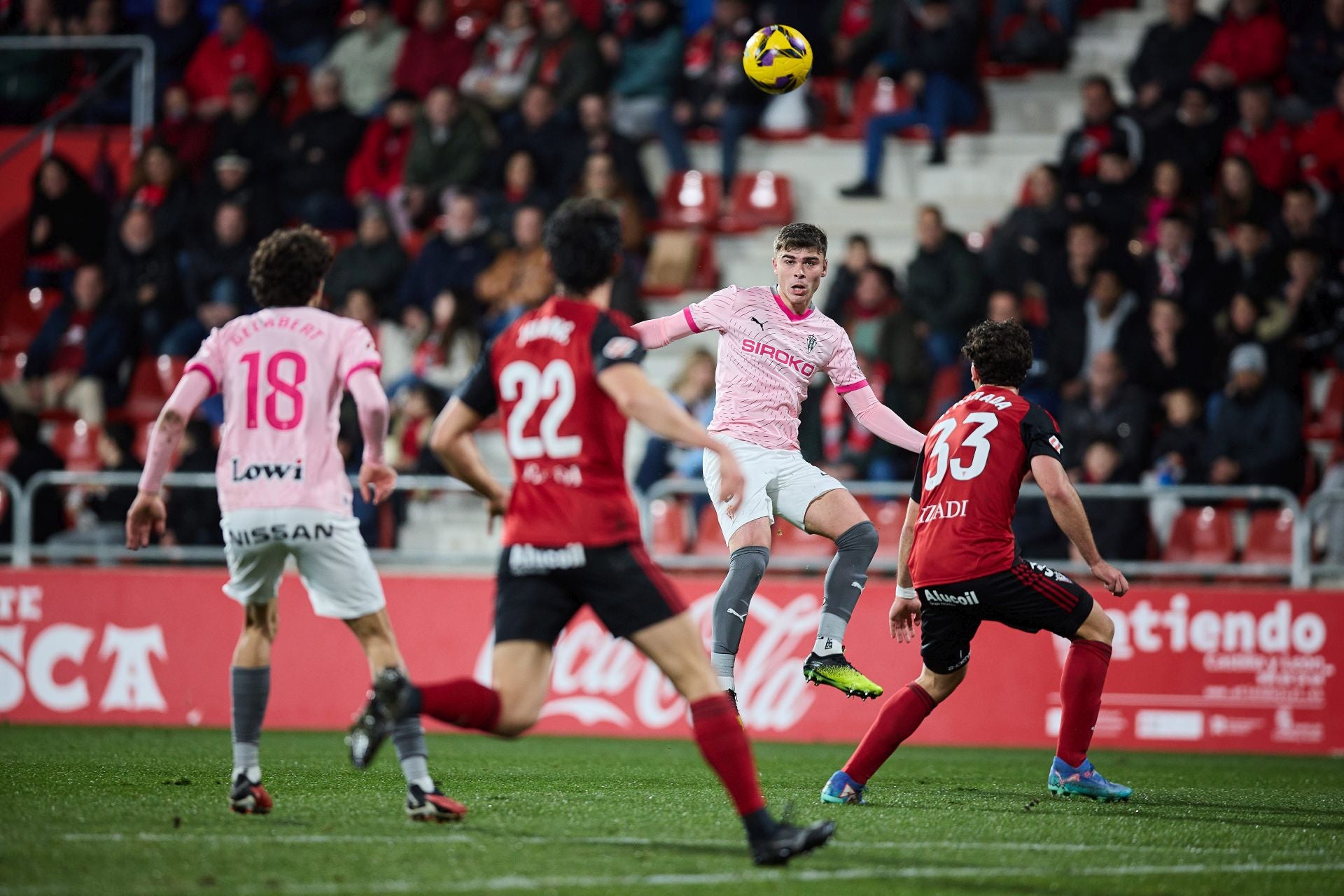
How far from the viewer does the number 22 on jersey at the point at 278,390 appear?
20.9 ft

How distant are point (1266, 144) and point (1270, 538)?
4.89 meters

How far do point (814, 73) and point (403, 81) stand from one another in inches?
179

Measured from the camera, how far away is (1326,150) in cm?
1562

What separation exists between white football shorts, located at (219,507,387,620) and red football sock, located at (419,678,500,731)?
0.74m

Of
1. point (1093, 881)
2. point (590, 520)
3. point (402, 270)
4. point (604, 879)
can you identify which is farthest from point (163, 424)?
point (402, 270)

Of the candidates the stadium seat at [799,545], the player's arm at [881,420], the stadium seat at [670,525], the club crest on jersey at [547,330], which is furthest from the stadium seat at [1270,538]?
the club crest on jersey at [547,330]

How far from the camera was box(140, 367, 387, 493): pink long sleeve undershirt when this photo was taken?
627 cm

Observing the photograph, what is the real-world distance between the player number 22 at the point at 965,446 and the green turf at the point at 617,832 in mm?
1507

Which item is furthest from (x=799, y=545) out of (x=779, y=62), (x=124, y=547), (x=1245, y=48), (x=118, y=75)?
(x=118, y=75)

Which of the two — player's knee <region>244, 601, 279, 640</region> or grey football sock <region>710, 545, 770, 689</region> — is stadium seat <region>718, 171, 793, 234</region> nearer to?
grey football sock <region>710, 545, 770, 689</region>

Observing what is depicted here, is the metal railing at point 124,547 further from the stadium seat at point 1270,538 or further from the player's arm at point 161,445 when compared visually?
the player's arm at point 161,445

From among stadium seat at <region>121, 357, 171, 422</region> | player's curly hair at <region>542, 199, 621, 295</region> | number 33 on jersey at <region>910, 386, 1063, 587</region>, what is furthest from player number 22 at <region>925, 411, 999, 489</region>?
stadium seat at <region>121, 357, 171, 422</region>

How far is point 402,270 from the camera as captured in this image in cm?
1648

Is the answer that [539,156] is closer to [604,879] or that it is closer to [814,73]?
[814,73]
